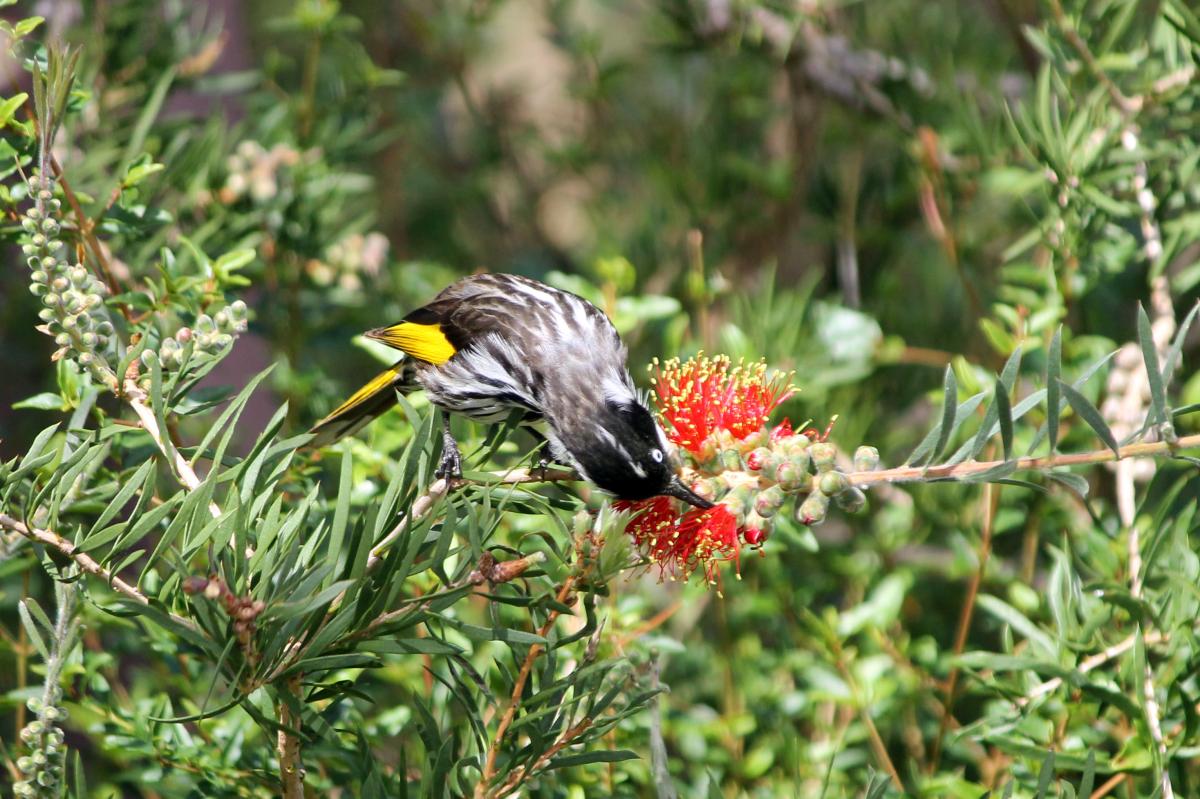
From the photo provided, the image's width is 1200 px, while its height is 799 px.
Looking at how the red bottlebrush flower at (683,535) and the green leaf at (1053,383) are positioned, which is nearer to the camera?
the green leaf at (1053,383)

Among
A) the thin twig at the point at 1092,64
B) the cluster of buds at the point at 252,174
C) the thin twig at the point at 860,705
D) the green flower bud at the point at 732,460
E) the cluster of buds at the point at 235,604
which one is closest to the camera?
the cluster of buds at the point at 235,604

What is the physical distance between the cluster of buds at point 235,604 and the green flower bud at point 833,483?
2.00ft

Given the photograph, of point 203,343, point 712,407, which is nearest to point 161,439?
point 203,343

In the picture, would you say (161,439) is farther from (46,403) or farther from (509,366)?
(509,366)

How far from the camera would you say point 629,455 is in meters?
1.77

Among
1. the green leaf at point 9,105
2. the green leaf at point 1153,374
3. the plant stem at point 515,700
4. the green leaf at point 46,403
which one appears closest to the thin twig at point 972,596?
the green leaf at point 1153,374

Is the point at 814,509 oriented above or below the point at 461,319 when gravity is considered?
above

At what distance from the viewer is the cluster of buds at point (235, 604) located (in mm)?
1079

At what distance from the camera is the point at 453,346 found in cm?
255

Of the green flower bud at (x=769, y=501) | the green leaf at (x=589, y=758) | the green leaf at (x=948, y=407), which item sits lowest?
the green leaf at (x=589, y=758)

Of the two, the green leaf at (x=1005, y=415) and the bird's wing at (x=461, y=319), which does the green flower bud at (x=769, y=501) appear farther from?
the bird's wing at (x=461, y=319)

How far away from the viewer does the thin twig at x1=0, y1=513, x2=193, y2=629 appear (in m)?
1.15

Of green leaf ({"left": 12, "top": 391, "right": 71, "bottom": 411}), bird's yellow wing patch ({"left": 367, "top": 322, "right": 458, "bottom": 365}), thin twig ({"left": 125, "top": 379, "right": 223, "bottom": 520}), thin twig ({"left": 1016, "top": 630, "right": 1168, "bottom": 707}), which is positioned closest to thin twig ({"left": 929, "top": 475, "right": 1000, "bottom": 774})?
thin twig ({"left": 1016, "top": 630, "right": 1168, "bottom": 707})

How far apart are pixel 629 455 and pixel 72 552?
832mm
